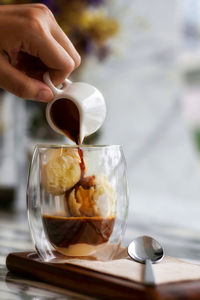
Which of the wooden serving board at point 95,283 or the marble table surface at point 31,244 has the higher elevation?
the wooden serving board at point 95,283

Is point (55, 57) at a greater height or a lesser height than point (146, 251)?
greater

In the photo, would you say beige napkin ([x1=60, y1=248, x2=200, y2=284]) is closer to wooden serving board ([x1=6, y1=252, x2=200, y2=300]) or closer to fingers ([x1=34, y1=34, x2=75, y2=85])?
wooden serving board ([x1=6, y1=252, x2=200, y2=300])

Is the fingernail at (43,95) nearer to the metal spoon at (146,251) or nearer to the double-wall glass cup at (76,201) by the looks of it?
the double-wall glass cup at (76,201)

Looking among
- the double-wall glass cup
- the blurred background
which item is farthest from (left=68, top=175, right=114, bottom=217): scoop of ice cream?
the blurred background

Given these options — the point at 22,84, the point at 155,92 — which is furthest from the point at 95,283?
the point at 155,92

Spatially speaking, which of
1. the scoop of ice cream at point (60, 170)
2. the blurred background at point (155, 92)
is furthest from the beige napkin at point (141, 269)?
the blurred background at point (155, 92)

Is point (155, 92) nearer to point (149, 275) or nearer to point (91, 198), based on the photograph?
point (91, 198)

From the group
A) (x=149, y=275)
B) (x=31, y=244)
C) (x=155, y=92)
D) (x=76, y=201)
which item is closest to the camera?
(x=149, y=275)
